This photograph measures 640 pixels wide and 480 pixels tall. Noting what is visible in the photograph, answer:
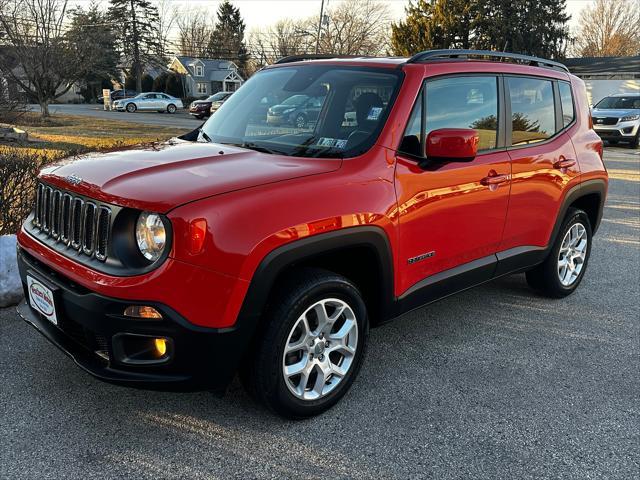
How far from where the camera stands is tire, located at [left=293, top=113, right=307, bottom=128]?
348 cm

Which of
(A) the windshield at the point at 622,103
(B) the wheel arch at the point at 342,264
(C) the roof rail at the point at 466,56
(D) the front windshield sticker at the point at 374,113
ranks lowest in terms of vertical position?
(B) the wheel arch at the point at 342,264

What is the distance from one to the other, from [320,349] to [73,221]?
144 centimetres

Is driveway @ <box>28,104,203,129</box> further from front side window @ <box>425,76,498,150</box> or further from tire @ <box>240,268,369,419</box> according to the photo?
tire @ <box>240,268,369,419</box>

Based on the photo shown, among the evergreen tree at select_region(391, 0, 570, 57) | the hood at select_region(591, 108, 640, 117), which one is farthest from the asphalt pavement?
the evergreen tree at select_region(391, 0, 570, 57)

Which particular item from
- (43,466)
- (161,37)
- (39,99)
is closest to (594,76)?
(39,99)

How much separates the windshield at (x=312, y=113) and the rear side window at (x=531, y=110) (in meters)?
1.19

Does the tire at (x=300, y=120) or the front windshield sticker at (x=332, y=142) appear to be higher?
the tire at (x=300, y=120)

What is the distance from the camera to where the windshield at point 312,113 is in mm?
3229

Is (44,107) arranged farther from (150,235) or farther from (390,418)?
(390,418)

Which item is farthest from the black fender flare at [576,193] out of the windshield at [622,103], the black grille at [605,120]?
the windshield at [622,103]

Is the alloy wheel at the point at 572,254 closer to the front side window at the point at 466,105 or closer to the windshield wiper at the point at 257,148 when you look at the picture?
the front side window at the point at 466,105

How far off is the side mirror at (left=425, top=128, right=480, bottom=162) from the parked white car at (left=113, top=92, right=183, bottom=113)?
41364mm

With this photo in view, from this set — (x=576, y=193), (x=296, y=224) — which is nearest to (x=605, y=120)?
(x=576, y=193)

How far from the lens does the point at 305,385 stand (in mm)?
2961
